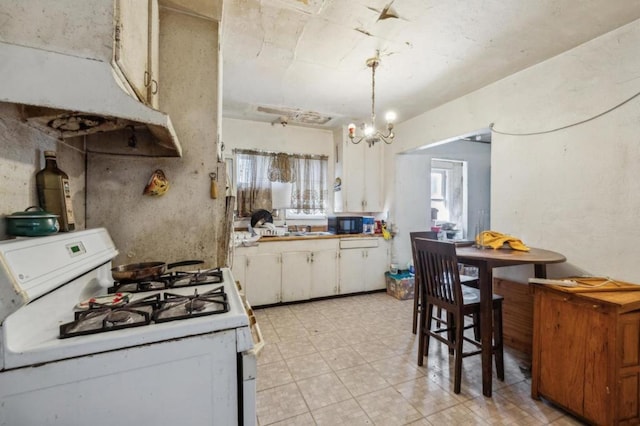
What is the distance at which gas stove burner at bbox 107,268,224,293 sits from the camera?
50.8 inches

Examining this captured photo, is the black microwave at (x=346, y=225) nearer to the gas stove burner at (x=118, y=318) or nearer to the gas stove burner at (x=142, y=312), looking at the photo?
the gas stove burner at (x=142, y=312)

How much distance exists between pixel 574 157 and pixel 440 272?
141 cm

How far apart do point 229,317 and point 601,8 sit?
2.75 m

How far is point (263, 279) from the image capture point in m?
3.45

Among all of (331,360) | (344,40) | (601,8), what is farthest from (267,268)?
(601,8)

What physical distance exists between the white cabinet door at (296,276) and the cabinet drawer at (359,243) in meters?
0.54

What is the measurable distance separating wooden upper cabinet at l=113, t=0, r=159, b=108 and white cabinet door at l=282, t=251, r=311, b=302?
2463 mm

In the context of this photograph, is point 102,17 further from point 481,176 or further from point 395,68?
point 481,176

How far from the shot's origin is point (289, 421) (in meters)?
1.62

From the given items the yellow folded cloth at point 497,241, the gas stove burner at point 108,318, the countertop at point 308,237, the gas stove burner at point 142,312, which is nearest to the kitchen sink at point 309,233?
the countertop at point 308,237

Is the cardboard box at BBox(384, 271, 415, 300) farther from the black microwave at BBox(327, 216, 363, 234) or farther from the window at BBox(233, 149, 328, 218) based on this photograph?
the window at BBox(233, 149, 328, 218)

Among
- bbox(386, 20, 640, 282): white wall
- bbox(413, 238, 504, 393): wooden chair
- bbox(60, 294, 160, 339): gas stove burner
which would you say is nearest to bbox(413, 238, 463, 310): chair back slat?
bbox(413, 238, 504, 393): wooden chair

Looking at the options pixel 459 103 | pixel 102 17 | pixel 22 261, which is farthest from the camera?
pixel 459 103

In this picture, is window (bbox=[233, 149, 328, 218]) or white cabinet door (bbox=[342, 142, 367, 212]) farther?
white cabinet door (bbox=[342, 142, 367, 212])
